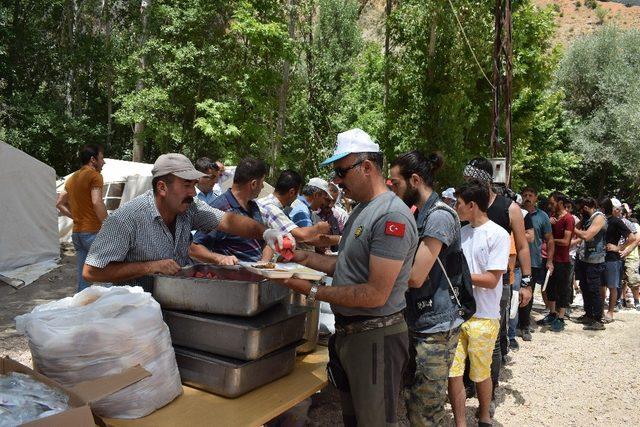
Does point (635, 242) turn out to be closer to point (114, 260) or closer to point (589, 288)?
point (589, 288)

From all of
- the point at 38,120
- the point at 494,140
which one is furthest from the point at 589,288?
the point at 38,120

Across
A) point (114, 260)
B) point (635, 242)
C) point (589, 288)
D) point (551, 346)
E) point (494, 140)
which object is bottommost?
point (551, 346)

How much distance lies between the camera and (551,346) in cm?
740

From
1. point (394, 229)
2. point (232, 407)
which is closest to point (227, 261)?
point (232, 407)

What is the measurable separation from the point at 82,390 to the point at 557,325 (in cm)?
798

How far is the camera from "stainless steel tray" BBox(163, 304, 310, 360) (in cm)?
247

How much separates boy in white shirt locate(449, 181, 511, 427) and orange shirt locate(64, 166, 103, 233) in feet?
12.4

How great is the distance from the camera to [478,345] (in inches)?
153

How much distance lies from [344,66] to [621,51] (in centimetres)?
1761

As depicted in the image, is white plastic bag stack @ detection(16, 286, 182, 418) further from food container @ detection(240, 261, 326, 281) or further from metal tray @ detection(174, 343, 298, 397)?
food container @ detection(240, 261, 326, 281)

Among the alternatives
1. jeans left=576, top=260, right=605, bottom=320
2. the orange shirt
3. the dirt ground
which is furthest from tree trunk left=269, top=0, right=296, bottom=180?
the orange shirt

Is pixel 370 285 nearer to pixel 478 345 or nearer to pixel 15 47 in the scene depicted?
pixel 478 345

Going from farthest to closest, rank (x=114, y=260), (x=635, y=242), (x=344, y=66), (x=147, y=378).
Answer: (x=344, y=66) → (x=635, y=242) → (x=114, y=260) → (x=147, y=378)

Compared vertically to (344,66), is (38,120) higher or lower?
lower
